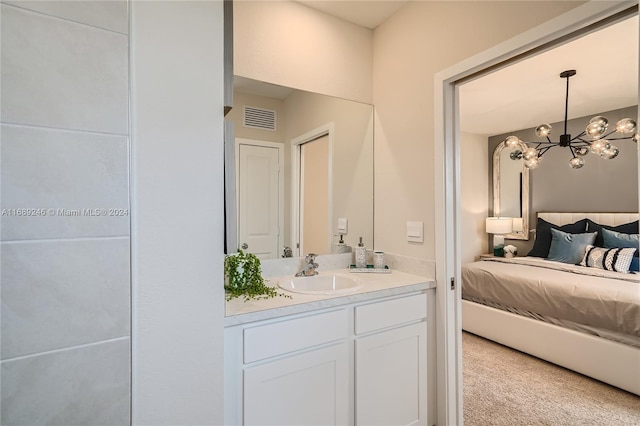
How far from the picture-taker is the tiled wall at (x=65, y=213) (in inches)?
30.1

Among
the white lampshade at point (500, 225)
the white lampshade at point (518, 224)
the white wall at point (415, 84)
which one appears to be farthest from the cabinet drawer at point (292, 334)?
the white lampshade at point (518, 224)

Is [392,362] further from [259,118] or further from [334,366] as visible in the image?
[259,118]

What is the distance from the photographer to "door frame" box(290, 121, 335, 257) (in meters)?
1.99

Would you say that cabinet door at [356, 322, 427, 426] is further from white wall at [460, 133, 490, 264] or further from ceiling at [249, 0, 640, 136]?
white wall at [460, 133, 490, 264]

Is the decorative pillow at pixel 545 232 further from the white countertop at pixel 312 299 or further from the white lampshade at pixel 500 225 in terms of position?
the white countertop at pixel 312 299

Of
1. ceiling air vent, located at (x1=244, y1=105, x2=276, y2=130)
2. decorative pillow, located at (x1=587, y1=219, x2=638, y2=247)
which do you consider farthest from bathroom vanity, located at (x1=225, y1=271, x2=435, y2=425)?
decorative pillow, located at (x1=587, y1=219, x2=638, y2=247)

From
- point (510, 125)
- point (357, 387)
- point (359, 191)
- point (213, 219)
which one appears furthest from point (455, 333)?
point (510, 125)

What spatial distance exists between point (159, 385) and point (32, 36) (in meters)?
1.01

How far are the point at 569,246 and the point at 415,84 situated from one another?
3315 millimetres

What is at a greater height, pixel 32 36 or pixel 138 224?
pixel 32 36

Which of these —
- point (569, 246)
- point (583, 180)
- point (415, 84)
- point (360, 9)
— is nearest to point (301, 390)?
point (415, 84)

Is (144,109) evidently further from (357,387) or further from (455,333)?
(455,333)

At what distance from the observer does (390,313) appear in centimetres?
159

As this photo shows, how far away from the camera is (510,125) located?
4.52 meters
